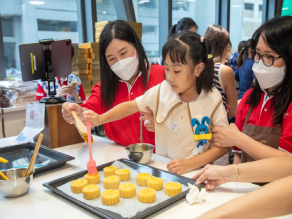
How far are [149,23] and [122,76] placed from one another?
386 centimetres

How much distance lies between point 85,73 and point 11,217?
3.13 m

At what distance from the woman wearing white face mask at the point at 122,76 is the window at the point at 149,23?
3.33 m

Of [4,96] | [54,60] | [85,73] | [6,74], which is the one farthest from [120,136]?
[6,74]

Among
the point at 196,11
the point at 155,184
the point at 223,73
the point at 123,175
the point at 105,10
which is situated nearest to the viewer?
the point at 155,184

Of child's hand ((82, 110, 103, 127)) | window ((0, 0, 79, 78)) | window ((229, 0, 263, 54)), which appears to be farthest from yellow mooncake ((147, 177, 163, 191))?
window ((229, 0, 263, 54))

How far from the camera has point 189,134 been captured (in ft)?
4.80

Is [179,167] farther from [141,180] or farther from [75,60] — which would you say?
[75,60]

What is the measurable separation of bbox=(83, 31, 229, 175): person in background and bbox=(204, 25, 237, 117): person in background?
2.28 feet

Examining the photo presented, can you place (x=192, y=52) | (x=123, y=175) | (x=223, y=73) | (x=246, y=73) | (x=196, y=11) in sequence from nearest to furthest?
(x=123, y=175) < (x=192, y=52) < (x=223, y=73) < (x=246, y=73) < (x=196, y=11)

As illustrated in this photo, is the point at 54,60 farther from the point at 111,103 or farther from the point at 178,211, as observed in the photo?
the point at 178,211

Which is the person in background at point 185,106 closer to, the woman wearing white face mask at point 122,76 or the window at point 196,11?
the woman wearing white face mask at point 122,76

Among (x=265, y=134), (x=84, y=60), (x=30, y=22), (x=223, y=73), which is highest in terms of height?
(x=30, y=22)

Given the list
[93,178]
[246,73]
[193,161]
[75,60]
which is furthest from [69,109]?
[246,73]

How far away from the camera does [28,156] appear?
1.57m
